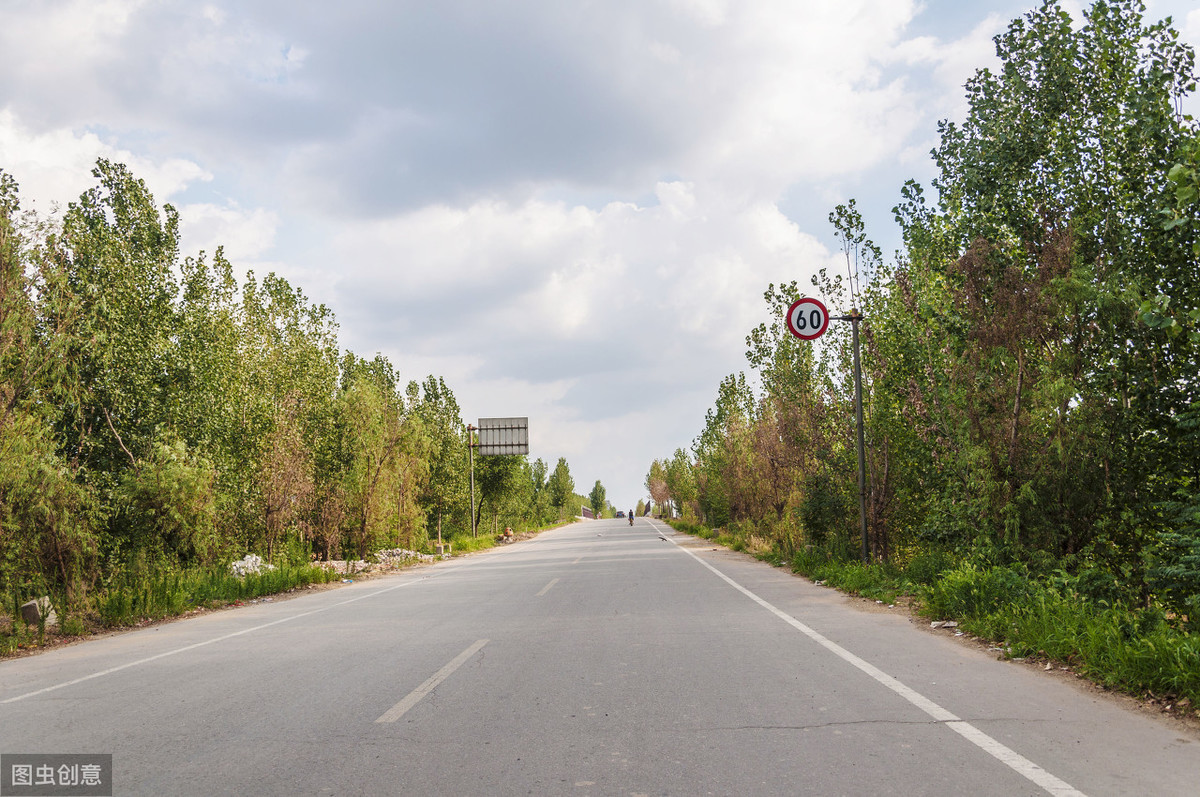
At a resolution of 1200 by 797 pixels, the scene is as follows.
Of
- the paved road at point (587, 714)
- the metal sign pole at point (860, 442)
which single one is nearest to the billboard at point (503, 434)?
the metal sign pole at point (860, 442)

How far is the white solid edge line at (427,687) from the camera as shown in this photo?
18.8ft

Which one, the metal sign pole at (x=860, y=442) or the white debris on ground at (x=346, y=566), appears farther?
the white debris on ground at (x=346, y=566)

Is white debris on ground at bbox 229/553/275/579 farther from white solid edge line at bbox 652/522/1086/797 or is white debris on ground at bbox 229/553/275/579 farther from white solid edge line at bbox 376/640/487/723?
white solid edge line at bbox 652/522/1086/797

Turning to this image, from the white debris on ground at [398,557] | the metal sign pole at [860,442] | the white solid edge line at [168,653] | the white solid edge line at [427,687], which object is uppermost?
the metal sign pole at [860,442]

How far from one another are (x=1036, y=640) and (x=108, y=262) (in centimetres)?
1669

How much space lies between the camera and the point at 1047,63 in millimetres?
10500

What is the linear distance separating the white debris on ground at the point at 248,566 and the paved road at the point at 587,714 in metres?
7.07

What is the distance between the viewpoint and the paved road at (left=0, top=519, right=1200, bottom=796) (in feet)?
14.1

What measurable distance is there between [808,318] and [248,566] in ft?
48.9

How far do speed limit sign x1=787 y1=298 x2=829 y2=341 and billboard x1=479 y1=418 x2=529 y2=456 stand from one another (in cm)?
2961

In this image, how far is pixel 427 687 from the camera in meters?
6.63

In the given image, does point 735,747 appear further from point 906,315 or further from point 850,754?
point 906,315

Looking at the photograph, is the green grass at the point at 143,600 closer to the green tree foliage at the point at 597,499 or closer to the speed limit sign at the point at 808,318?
the speed limit sign at the point at 808,318

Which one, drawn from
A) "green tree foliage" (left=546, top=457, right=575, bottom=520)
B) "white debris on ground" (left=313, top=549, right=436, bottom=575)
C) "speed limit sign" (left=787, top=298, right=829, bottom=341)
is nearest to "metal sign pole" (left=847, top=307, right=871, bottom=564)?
"speed limit sign" (left=787, top=298, right=829, bottom=341)
